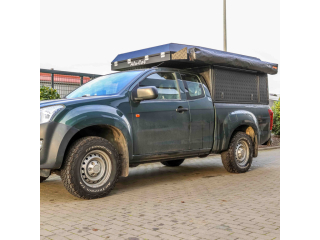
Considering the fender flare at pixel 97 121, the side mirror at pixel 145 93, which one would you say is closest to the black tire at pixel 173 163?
the fender flare at pixel 97 121

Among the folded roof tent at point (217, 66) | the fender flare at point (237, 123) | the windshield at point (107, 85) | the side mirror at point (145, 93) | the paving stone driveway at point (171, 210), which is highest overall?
the folded roof tent at point (217, 66)

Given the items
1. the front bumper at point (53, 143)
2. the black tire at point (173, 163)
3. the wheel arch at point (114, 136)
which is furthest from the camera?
the black tire at point (173, 163)

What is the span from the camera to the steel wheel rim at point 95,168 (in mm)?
5031

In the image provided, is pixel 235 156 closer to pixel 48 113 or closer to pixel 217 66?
pixel 217 66

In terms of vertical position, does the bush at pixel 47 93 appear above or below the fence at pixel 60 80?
below

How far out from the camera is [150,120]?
5.78 metres

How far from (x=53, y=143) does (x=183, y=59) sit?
2933 mm

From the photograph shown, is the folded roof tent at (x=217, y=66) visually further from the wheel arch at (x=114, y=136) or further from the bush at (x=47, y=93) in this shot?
the bush at (x=47, y=93)

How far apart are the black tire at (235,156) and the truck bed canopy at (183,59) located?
1.52 meters

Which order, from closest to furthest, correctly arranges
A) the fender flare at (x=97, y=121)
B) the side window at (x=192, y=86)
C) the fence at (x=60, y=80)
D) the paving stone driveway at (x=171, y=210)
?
the paving stone driveway at (x=171, y=210) → the fender flare at (x=97, y=121) → the side window at (x=192, y=86) → the fence at (x=60, y=80)

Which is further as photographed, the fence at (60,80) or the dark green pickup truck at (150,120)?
the fence at (60,80)

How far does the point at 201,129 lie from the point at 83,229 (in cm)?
344
